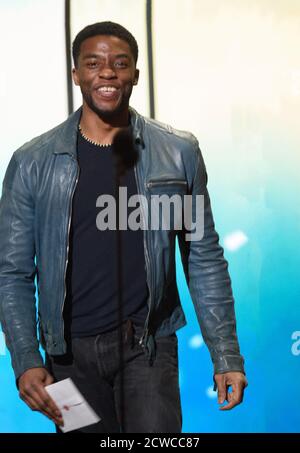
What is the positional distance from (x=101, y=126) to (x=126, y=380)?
2.71 feet

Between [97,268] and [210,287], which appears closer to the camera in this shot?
[97,268]

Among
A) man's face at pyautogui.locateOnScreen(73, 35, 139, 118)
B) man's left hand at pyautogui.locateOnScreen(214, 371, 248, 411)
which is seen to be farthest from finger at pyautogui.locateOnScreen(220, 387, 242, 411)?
man's face at pyautogui.locateOnScreen(73, 35, 139, 118)

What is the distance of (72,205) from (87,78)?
1.40 ft

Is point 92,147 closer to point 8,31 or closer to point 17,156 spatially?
point 17,156

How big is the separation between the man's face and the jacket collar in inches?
2.7

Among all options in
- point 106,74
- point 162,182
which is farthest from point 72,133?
point 162,182

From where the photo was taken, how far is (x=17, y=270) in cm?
276

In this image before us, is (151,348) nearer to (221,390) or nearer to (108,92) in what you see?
(221,390)

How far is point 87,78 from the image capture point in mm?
2852

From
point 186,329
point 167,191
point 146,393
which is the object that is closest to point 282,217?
point 186,329

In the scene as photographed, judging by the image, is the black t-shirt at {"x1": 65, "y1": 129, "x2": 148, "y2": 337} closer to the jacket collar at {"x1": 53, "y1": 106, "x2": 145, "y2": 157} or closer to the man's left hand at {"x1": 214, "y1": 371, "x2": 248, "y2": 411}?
the jacket collar at {"x1": 53, "y1": 106, "x2": 145, "y2": 157}

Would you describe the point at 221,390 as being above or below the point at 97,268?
below

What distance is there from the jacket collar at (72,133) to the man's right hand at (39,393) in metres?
0.70
